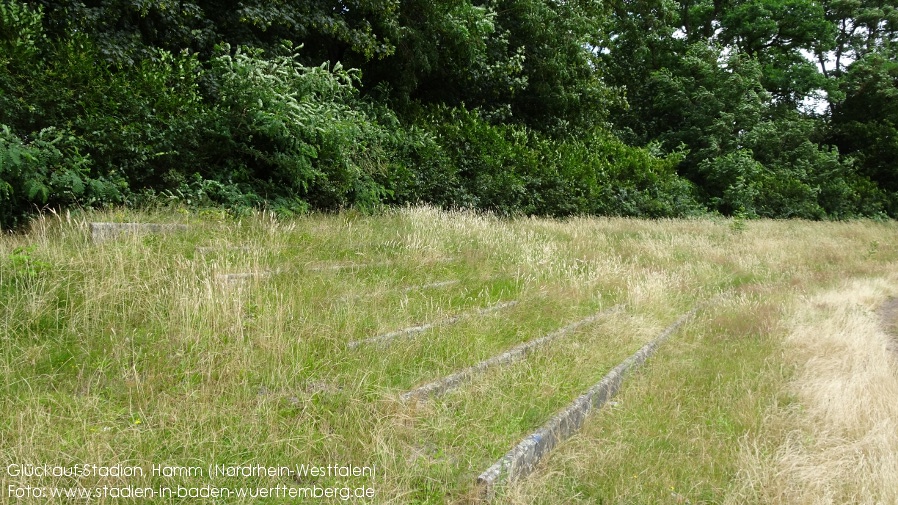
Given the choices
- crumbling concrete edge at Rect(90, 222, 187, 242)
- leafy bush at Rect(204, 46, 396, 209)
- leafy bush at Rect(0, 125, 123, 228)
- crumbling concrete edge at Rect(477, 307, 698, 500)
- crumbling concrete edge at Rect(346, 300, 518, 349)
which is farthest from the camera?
leafy bush at Rect(204, 46, 396, 209)

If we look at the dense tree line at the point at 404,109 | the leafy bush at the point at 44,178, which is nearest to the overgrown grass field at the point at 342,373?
the leafy bush at the point at 44,178

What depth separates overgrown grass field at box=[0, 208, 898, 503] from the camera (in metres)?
3.09

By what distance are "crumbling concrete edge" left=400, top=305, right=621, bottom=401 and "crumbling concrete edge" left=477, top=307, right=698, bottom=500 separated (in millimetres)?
694

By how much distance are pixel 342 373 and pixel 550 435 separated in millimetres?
1452

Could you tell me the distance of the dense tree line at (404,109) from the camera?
7184 millimetres

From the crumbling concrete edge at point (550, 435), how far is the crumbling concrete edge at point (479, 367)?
694 millimetres

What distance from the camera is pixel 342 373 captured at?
13.0ft

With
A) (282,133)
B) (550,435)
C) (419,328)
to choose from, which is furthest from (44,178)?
(550,435)

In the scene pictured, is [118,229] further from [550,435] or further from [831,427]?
[831,427]

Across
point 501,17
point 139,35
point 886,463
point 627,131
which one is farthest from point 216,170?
point 627,131

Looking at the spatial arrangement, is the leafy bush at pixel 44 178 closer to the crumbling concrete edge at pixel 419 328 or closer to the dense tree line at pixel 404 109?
the dense tree line at pixel 404 109

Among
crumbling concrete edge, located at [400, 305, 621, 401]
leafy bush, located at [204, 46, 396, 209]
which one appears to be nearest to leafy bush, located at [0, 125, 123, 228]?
leafy bush, located at [204, 46, 396, 209]

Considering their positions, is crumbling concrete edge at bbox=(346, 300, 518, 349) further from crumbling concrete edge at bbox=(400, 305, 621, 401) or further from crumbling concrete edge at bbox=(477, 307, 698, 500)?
crumbling concrete edge at bbox=(477, 307, 698, 500)

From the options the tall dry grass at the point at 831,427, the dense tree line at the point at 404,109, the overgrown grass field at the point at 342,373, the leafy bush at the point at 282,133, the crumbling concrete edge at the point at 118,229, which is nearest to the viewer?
the overgrown grass field at the point at 342,373
